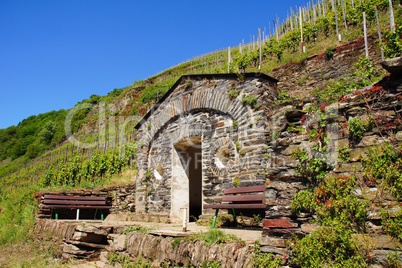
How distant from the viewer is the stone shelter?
716 centimetres

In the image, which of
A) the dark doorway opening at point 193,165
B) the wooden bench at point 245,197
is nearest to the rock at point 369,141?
the wooden bench at point 245,197

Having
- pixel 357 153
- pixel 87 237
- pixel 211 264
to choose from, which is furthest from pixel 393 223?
pixel 87 237

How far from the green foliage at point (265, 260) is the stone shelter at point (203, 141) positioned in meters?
2.55

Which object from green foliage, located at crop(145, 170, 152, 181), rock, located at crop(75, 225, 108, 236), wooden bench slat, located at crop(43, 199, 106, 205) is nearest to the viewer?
rock, located at crop(75, 225, 108, 236)

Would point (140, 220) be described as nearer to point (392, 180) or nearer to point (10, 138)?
point (392, 180)

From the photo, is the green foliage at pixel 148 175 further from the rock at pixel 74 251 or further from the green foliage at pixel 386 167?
the green foliage at pixel 386 167

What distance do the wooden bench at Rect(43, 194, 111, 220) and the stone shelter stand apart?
1541 millimetres

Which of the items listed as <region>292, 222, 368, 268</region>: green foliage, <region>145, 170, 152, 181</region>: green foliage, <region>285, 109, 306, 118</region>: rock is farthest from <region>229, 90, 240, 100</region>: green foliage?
<region>292, 222, 368, 268</region>: green foliage

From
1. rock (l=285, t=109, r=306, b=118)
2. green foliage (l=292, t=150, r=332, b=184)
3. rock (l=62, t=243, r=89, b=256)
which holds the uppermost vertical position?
rock (l=285, t=109, r=306, b=118)

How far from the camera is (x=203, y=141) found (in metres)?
8.42

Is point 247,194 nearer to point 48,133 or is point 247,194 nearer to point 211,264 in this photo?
point 211,264

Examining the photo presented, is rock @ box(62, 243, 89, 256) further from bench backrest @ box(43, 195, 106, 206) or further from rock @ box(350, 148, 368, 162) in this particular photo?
rock @ box(350, 148, 368, 162)

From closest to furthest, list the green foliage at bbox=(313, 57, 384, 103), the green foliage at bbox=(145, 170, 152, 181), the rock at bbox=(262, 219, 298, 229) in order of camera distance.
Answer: the rock at bbox=(262, 219, 298, 229)
the green foliage at bbox=(313, 57, 384, 103)
the green foliage at bbox=(145, 170, 152, 181)

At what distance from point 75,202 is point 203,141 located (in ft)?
17.4
